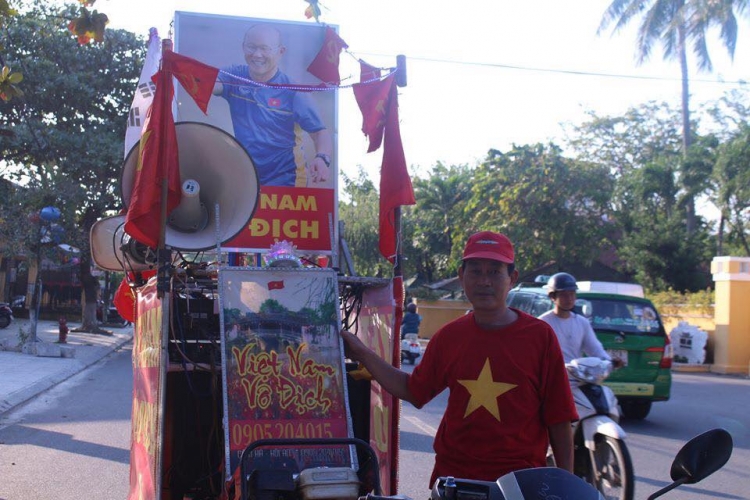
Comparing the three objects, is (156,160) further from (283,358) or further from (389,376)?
(389,376)

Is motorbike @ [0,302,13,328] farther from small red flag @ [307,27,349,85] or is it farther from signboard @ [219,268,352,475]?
signboard @ [219,268,352,475]

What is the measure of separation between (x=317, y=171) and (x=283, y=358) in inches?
135

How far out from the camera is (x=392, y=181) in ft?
16.9

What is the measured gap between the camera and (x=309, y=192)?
7.46 metres

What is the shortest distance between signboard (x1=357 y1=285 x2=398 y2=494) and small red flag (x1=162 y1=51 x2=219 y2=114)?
1.56 m

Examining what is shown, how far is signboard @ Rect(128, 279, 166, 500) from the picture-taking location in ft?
13.9

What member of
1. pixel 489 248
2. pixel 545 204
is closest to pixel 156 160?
pixel 489 248

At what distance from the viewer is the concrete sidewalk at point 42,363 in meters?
12.8

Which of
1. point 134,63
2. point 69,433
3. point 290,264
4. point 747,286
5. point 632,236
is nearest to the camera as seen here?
point 290,264

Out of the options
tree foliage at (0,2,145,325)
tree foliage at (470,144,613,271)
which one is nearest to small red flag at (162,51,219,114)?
tree foliage at (0,2,145,325)

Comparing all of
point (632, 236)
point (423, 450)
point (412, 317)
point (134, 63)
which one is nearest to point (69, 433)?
point (423, 450)

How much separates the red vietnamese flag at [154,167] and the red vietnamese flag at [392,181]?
139 cm

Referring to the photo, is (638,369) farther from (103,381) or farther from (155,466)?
(103,381)

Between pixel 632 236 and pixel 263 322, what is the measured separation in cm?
2713
